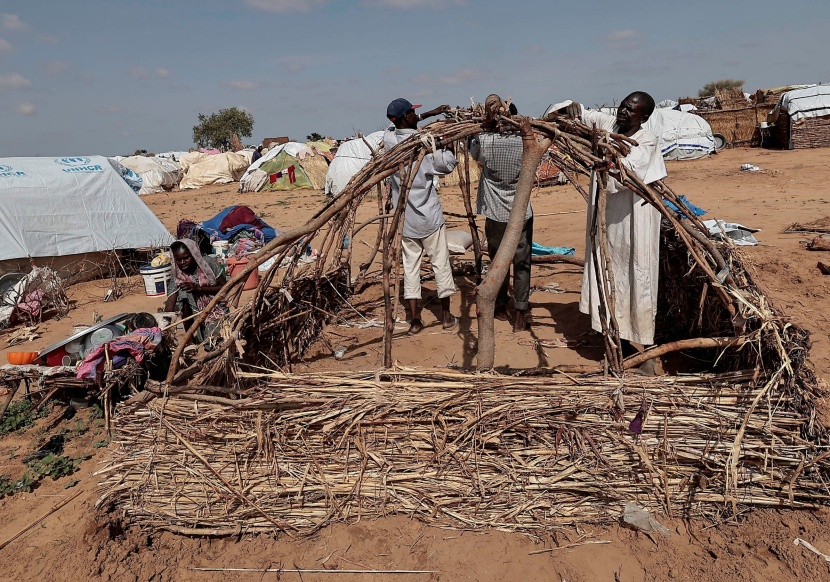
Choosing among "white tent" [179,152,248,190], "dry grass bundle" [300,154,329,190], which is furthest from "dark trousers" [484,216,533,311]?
"white tent" [179,152,248,190]

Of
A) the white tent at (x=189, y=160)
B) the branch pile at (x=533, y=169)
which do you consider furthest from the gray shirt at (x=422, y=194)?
the white tent at (x=189, y=160)

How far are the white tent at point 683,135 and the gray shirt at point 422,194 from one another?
14419mm

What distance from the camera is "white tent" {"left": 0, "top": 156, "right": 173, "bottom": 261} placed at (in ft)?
23.6

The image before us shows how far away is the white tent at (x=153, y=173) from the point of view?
21.2 metres

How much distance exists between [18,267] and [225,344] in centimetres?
603

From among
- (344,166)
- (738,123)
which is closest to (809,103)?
(738,123)

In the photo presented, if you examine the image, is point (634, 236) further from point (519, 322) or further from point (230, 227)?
point (230, 227)

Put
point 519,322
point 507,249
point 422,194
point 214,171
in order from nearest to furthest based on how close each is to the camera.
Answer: point 507,249 < point 422,194 < point 519,322 < point 214,171

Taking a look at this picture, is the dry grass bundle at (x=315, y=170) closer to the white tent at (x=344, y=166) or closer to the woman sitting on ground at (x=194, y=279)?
the white tent at (x=344, y=166)

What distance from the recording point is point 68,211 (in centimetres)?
771

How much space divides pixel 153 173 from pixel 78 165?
14.5 m

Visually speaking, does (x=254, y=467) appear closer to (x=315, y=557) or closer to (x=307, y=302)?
(x=315, y=557)

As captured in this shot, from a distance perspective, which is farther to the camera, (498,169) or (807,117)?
(807,117)

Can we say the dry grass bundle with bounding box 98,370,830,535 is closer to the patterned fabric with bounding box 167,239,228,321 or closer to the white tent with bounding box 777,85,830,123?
the patterned fabric with bounding box 167,239,228,321
